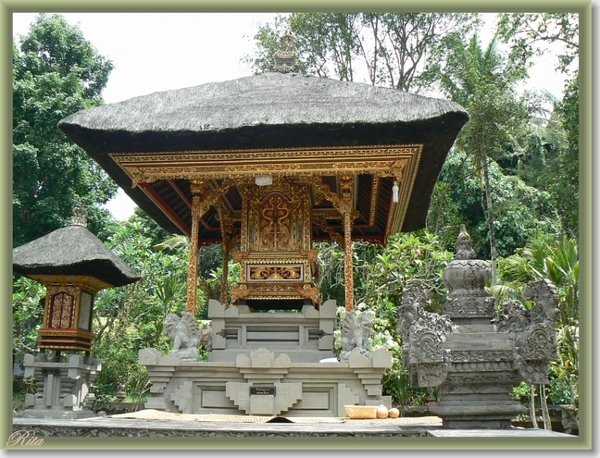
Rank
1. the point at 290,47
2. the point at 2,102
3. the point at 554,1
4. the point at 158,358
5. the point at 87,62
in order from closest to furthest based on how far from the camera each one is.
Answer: the point at 554,1
the point at 2,102
the point at 158,358
the point at 290,47
the point at 87,62

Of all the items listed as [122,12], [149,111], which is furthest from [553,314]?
[149,111]

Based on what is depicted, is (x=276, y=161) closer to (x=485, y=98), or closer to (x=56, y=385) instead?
(x=56, y=385)

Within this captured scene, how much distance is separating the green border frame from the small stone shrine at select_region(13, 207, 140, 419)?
6.05m

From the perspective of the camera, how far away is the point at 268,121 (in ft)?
31.4

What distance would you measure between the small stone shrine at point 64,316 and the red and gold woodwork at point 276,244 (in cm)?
324

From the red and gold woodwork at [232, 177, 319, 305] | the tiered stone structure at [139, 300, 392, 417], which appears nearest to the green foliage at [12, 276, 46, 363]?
the red and gold woodwork at [232, 177, 319, 305]

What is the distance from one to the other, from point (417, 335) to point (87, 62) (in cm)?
2032

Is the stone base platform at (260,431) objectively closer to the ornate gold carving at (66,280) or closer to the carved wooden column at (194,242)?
the carved wooden column at (194,242)

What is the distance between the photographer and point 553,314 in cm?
628

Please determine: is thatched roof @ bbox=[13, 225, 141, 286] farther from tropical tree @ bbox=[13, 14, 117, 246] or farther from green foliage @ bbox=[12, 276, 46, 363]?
tropical tree @ bbox=[13, 14, 117, 246]


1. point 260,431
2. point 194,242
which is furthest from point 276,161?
point 260,431

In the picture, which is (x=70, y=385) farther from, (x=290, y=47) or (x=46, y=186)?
(x=46, y=186)

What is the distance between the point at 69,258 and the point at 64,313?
1.18 meters

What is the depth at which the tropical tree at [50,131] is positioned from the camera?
20.3 m
